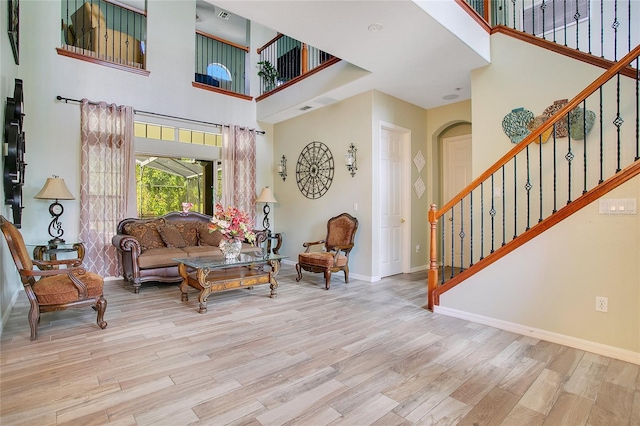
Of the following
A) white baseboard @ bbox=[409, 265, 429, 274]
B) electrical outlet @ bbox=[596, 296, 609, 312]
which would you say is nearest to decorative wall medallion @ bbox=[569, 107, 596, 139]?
electrical outlet @ bbox=[596, 296, 609, 312]

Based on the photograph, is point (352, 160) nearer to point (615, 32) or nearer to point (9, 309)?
point (615, 32)

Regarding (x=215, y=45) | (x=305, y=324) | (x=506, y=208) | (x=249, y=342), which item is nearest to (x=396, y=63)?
(x=506, y=208)

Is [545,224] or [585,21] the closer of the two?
[545,224]

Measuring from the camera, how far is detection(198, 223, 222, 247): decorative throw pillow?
5645 mm

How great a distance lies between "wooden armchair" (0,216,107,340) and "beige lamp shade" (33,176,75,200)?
1.65 metres

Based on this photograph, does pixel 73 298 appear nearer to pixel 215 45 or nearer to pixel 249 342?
pixel 249 342

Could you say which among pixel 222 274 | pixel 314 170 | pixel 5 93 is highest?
pixel 5 93

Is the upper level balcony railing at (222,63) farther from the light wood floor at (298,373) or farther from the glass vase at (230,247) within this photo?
the light wood floor at (298,373)

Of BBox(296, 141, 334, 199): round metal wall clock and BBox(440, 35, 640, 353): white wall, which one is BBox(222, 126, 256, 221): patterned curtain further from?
BBox(440, 35, 640, 353): white wall

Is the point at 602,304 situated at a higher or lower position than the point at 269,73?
lower

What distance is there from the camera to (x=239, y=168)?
654cm

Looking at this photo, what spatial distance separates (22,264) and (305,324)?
253 cm

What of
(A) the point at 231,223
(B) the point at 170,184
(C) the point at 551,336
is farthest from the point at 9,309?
(C) the point at 551,336

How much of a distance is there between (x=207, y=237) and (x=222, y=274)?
180cm
